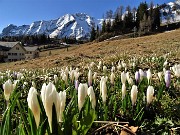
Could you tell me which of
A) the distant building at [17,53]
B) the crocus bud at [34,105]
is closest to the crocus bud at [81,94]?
the crocus bud at [34,105]

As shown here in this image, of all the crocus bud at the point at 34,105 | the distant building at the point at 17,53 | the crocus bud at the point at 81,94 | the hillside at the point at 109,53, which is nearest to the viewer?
the crocus bud at the point at 34,105

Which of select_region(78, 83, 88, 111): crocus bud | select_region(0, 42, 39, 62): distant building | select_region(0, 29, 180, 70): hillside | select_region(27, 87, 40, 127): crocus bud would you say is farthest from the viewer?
select_region(0, 42, 39, 62): distant building

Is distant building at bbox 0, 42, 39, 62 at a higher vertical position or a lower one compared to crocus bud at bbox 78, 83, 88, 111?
higher

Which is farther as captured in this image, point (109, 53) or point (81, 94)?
point (109, 53)

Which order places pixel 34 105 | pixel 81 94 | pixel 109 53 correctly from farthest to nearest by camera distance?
pixel 109 53, pixel 81 94, pixel 34 105

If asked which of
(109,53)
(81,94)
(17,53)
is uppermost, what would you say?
(17,53)

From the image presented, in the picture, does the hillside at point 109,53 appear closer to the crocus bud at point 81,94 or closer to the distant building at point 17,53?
the crocus bud at point 81,94

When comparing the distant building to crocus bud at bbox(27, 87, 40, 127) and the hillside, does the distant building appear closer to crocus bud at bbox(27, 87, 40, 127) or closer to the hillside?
the hillside

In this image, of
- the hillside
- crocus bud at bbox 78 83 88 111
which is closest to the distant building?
the hillside

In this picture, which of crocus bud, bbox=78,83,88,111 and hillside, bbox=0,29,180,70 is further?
hillside, bbox=0,29,180,70

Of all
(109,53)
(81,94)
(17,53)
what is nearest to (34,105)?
(81,94)

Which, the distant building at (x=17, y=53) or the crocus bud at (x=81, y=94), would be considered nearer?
the crocus bud at (x=81, y=94)

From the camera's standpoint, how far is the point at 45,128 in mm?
1744

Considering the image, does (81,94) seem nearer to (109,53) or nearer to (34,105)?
(34,105)
